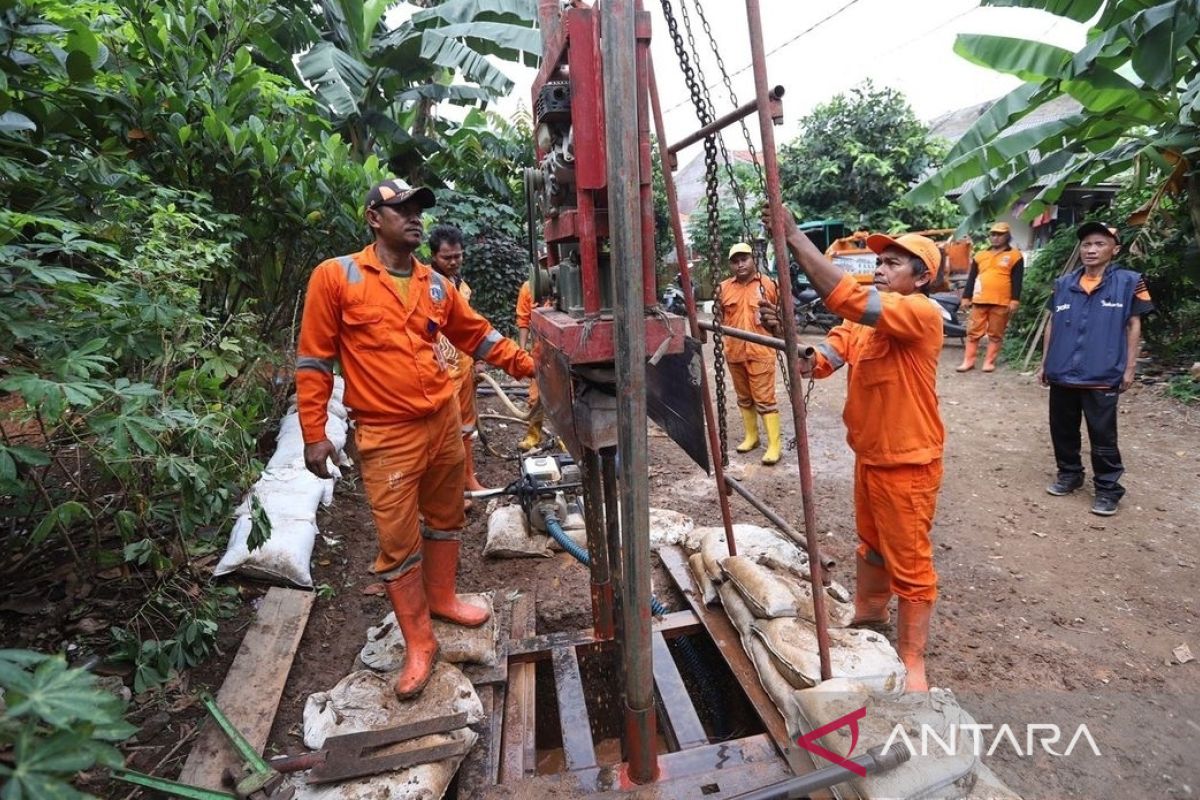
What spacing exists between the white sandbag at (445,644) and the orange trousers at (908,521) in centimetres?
172

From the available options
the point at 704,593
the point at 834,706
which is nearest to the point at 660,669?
the point at 704,593

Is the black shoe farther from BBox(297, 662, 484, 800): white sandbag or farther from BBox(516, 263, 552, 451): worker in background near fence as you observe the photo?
BBox(297, 662, 484, 800): white sandbag

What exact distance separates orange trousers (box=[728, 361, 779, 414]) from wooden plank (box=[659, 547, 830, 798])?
7.40ft

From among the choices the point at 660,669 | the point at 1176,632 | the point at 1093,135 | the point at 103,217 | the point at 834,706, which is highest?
the point at 1093,135

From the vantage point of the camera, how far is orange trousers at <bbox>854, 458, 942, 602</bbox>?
2.40 m

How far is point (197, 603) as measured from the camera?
2.65 metres

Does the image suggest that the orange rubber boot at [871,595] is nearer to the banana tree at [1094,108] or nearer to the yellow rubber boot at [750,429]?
the yellow rubber boot at [750,429]

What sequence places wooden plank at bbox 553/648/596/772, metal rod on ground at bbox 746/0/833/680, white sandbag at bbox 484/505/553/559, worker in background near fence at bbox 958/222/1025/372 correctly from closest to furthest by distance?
metal rod on ground at bbox 746/0/833/680 → wooden plank at bbox 553/648/596/772 → white sandbag at bbox 484/505/553/559 → worker in background near fence at bbox 958/222/1025/372

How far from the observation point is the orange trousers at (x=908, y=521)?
2402mm

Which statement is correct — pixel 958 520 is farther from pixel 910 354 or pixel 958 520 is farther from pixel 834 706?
pixel 834 706

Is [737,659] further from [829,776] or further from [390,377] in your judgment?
[390,377]

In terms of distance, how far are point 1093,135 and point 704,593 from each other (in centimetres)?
629

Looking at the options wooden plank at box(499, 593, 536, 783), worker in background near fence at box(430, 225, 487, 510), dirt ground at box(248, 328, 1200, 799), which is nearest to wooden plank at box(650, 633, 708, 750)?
wooden plank at box(499, 593, 536, 783)

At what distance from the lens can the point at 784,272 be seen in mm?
1918
